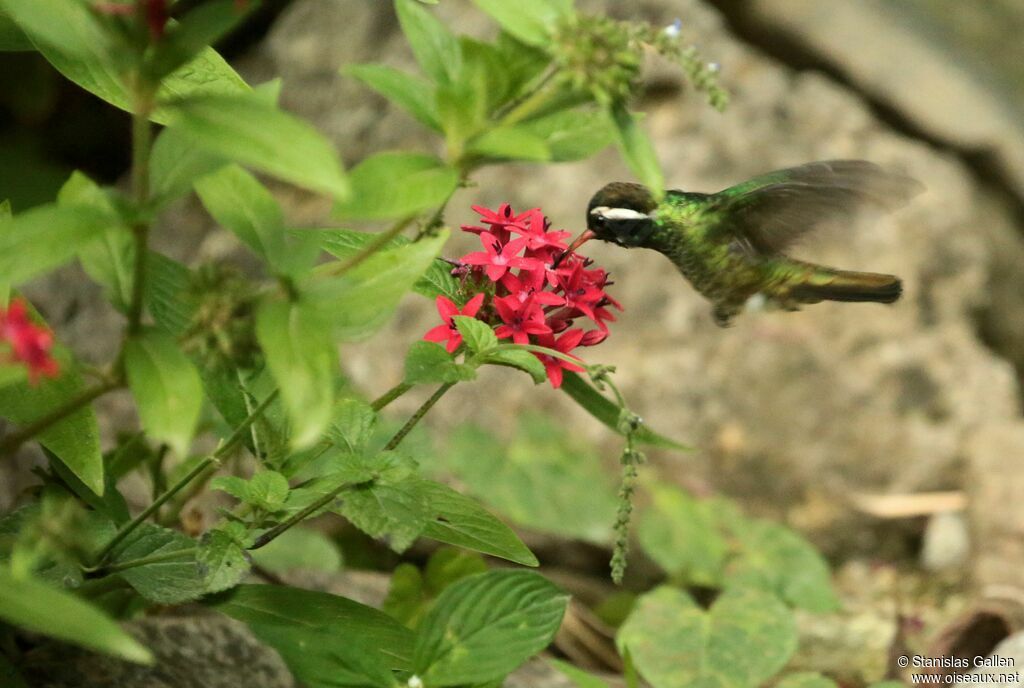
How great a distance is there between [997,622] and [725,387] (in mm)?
934

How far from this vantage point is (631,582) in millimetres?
2355

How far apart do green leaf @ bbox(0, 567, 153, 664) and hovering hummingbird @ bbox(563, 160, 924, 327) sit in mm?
696

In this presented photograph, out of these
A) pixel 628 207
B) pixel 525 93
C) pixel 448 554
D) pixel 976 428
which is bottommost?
pixel 976 428

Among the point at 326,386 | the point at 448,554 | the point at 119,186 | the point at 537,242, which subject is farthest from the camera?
the point at 119,186

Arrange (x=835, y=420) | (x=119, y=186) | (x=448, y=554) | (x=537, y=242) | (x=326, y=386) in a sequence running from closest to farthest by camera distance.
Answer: (x=326, y=386), (x=537, y=242), (x=448, y=554), (x=835, y=420), (x=119, y=186)

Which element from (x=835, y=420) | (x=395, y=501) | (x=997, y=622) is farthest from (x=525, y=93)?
(x=835, y=420)

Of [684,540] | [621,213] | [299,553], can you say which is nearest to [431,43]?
[621,213]

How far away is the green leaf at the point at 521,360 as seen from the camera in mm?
1015

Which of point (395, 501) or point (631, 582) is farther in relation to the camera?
point (631, 582)

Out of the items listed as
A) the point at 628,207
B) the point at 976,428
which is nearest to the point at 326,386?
the point at 628,207

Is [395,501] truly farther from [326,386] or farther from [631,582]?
[631,582]

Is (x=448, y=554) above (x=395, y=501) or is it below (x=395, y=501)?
below

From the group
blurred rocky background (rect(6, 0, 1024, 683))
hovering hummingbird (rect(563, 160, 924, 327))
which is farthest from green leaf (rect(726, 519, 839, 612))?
hovering hummingbird (rect(563, 160, 924, 327))

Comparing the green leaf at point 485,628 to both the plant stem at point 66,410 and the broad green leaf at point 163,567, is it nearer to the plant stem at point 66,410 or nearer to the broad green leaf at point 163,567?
the broad green leaf at point 163,567
